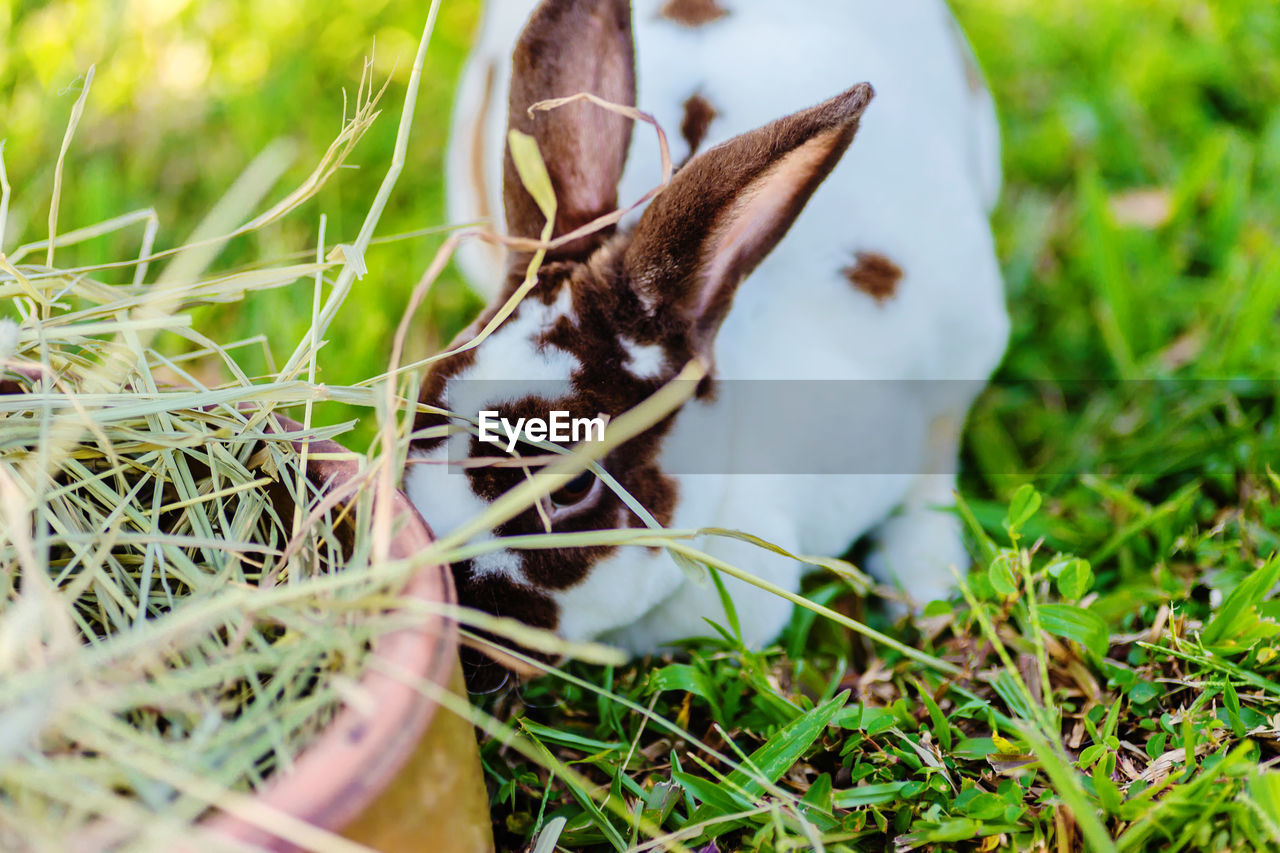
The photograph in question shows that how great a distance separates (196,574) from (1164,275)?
225 centimetres

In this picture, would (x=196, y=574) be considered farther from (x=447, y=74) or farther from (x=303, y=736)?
(x=447, y=74)

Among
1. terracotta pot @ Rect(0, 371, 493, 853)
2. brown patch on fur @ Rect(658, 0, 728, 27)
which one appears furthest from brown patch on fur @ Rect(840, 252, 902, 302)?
terracotta pot @ Rect(0, 371, 493, 853)

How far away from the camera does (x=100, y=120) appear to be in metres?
2.85

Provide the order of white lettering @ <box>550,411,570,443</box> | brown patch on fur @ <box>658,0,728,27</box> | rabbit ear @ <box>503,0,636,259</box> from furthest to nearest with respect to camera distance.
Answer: brown patch on fur @ <box>658,0,728,27</box>, rabbit ear @ <box>503,0,636,259</box>, white lettering @ <box>550,411,570,443</box>

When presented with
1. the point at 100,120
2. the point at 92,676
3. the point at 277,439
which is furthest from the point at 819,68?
the point at 100,120

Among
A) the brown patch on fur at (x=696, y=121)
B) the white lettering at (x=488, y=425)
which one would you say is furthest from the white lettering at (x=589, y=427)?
the brown patch on fur at (x=696, y=121)

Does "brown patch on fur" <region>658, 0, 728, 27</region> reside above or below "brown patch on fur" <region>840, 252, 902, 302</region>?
above

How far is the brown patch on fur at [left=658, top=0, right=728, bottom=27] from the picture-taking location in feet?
6.73

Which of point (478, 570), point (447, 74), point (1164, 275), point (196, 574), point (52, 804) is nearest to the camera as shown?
point (52, 804)

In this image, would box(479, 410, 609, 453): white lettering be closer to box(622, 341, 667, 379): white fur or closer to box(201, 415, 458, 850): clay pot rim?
box(622, 341, 667, 379): white fur

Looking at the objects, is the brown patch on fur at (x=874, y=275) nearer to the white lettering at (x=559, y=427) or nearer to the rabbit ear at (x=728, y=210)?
the rabbit ear at (x=728, y=210)

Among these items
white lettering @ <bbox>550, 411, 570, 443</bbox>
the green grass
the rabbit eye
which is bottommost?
the green grass

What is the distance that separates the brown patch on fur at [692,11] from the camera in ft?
6.73

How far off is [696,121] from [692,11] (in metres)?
0.33
